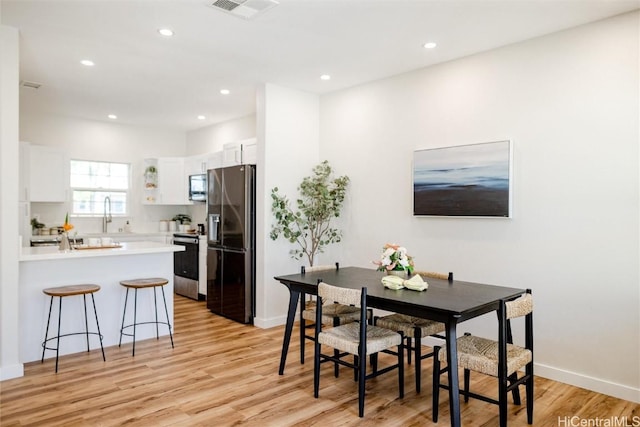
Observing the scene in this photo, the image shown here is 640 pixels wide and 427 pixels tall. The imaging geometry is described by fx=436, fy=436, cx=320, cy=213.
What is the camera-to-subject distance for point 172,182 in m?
7.30

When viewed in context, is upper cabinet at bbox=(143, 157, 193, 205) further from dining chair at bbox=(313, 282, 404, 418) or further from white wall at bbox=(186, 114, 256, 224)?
dining chair at bbox=(313, 282, 404, 418)

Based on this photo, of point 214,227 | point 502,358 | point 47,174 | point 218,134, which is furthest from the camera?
point 218,134

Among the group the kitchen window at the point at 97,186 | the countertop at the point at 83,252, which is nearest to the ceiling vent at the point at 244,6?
the countertop at the point at 83,252

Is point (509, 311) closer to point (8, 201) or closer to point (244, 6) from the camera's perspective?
point (244, 6)

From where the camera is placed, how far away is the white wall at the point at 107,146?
253 inches

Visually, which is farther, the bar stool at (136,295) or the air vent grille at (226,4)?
the bar stool at (136,295)

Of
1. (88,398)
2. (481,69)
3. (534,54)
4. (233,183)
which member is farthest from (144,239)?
(534,54)

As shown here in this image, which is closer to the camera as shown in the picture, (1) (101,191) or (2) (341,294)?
(2) (341,294)

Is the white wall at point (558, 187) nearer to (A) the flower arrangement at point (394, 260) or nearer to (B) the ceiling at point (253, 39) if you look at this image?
(B) the ceiling at point (253, 39)

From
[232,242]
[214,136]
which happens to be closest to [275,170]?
[232,242]

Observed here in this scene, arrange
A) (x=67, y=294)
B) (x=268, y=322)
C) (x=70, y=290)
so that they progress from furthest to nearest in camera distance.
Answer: (x=268, y=322) < (x=70, y=290) < (x=67, y=294)

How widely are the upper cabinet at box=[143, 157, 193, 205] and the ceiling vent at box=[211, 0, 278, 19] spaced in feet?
14.9

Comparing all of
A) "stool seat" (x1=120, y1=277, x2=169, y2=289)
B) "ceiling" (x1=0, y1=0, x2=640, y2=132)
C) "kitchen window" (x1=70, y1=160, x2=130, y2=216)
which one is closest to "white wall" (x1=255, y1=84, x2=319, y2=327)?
"ceiling" (x1=0, y1=0, x2=640, y2=132)

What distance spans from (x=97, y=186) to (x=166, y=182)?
41.8 inches
